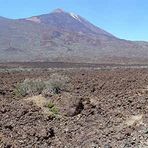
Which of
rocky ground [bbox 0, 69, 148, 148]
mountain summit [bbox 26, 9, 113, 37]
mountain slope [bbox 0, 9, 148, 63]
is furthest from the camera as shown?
mountain summit [bbox 26, 9, 113, 37]

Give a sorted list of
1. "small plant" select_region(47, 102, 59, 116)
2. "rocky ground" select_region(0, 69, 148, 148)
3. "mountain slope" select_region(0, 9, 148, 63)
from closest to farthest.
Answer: "rocky ground" select_region(0, 69, 148, 148)
"small plant" select_region(47, 102, 59, 116)
"mountain slope" select_region(0, 9, 148, 63)

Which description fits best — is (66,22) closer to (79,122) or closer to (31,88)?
(31,88)

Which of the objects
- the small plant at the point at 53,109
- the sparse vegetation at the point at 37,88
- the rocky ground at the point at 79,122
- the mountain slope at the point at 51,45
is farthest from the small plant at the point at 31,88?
the mountain slope at the point at 51,45

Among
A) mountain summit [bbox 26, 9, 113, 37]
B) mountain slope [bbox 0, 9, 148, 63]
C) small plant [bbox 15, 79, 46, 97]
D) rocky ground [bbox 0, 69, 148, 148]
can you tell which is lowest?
rocky ground [bbox 0, 69, 148, 148]

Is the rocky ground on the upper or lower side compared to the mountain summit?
lower

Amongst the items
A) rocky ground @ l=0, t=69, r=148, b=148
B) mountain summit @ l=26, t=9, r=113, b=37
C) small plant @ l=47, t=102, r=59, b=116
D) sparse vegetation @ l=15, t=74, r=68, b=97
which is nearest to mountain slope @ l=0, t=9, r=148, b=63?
mountain summit @ l=26, t=9, r=113, b=37

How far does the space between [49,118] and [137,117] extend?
2187mm

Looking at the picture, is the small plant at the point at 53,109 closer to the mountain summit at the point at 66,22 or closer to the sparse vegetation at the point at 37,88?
the sparse vegetation at the point at 37,88

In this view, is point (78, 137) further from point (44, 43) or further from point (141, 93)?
point (44, 43)

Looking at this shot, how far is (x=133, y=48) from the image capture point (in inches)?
3967

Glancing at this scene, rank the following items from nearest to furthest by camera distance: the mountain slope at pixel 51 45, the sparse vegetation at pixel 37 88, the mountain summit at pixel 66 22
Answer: the sparse vegetation at pixel 37 88 → the mountain slope at pixel 51 45 → the mountain summit at pixel 66 22

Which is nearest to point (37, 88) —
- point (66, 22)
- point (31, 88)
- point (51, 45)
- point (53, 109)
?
point (31, 88)

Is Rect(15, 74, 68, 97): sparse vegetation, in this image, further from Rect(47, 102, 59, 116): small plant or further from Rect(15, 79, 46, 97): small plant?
Rect(47, 102, 59, 116): small plant

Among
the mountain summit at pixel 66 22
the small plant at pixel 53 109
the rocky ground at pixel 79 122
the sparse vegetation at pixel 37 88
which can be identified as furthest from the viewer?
the mountain summit at pixel 66 22
